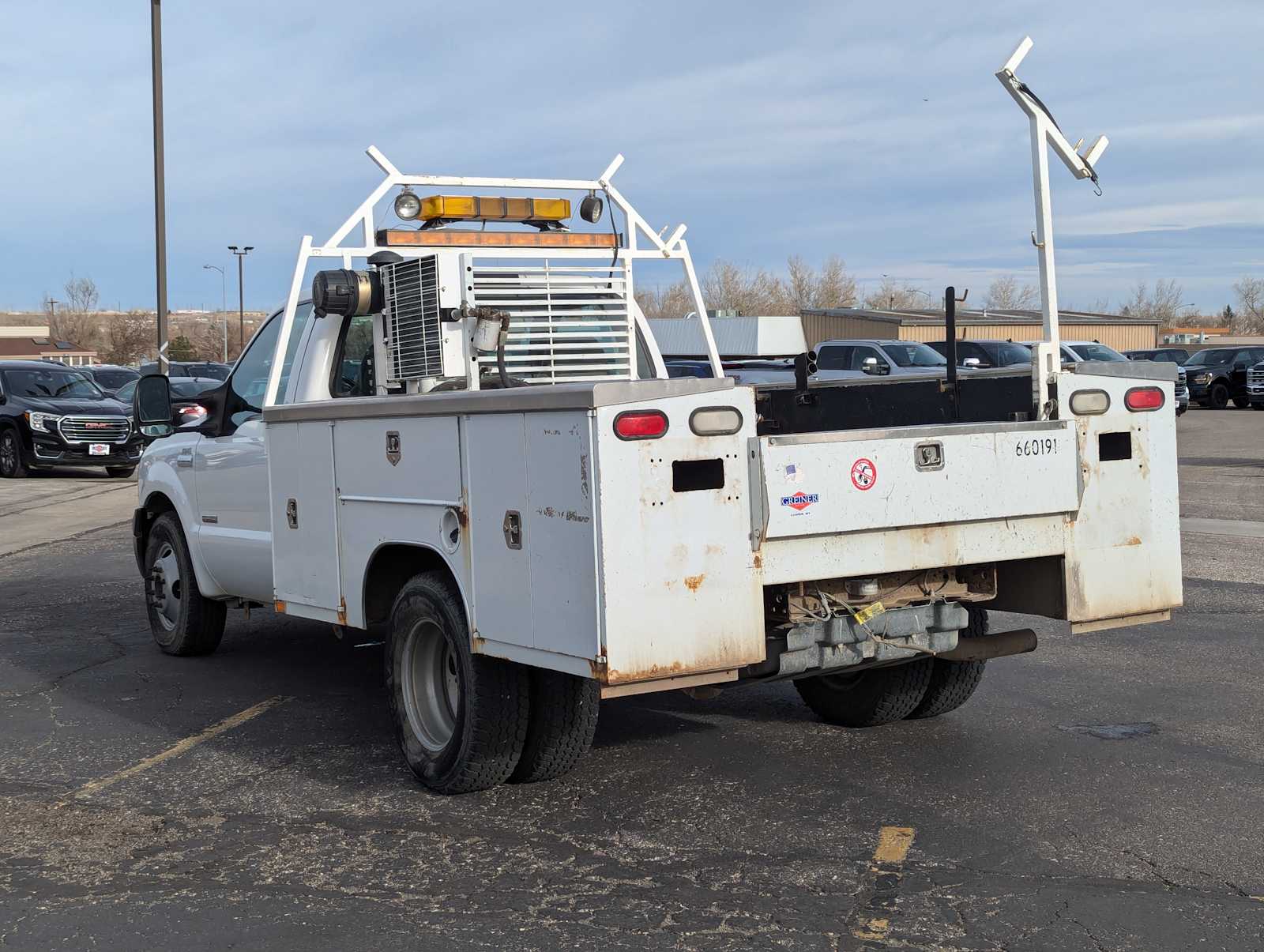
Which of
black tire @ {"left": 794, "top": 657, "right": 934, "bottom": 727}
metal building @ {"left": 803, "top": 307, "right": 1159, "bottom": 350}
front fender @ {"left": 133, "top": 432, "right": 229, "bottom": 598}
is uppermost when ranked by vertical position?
metal building @ {"left": 803, "top": 307, "right": 1159, "bottom": 350}

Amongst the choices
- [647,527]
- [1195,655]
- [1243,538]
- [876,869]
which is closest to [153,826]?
[647,527]

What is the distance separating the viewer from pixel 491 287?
6945mm

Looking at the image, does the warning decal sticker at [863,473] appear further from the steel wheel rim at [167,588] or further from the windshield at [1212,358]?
the windshield at [1212,358]

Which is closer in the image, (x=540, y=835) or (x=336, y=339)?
(x=540, y=835)

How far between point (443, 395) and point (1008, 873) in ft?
8.51

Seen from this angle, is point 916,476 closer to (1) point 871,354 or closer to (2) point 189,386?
(1) point 871,354

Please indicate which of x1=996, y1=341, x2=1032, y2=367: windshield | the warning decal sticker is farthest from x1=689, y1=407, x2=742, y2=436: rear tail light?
x1=996, y1=341, x2=1032, y2=367: windshield

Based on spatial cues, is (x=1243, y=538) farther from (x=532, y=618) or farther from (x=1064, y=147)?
(x=532, y=618)

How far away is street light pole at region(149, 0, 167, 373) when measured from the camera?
25750mm

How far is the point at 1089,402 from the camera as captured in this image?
569 centimetres

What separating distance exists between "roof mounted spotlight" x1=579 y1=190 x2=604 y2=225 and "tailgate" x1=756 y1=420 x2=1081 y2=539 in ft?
9.42

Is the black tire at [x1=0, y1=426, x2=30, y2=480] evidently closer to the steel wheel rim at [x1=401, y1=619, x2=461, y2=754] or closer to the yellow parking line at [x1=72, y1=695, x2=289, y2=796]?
the yellow parking line at [x1=72, y1=695, x2=289, y2=796]

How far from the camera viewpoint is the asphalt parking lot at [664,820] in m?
4.48

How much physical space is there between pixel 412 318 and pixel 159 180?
846 inches
